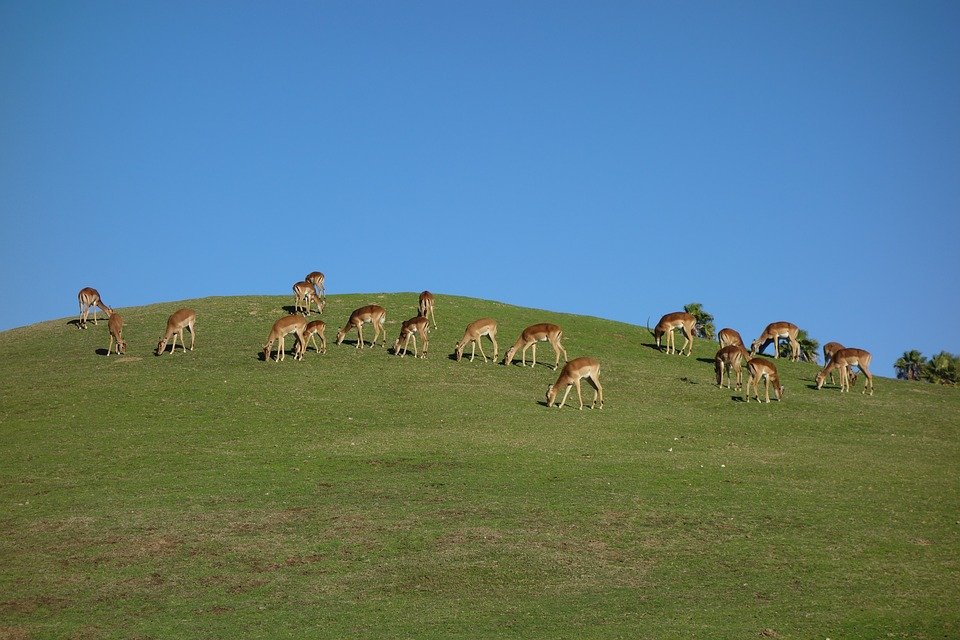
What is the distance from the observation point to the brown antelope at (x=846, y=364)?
127 feet

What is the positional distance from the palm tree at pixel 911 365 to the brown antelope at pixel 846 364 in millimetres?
18433

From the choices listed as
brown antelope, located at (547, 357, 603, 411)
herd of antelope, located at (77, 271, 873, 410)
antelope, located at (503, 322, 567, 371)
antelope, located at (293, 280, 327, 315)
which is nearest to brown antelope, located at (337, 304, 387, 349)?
herd of antelope, located at (77, 271, 873, 410)

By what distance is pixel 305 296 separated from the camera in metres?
45.8

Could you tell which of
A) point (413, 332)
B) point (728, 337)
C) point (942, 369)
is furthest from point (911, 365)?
point (413, 332)

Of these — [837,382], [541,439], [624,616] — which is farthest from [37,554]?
[837,382]

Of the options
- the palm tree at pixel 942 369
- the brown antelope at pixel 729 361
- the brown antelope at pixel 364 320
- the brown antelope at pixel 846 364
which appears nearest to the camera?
the brown antelope at pixel 729 361

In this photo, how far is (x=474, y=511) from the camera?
22.3 m

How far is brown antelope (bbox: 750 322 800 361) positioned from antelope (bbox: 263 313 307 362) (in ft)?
70.4

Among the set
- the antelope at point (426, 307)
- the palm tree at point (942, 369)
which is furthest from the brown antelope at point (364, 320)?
the palm tree at point (942, 369)

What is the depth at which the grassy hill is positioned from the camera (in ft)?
56.9

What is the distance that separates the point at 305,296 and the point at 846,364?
971 inches

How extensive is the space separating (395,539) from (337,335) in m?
22.4

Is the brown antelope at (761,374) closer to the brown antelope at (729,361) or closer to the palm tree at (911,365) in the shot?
the brown antelope at (729,361)

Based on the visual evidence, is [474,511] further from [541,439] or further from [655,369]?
[655,369]
